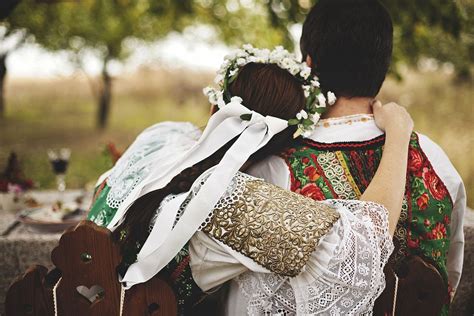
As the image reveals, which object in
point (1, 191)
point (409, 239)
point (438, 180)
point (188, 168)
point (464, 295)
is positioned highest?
point (188, 168)

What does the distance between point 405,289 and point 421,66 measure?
1133cm

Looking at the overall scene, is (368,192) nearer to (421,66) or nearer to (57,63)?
(57,63)

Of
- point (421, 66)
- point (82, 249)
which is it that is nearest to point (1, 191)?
point (82, 249)

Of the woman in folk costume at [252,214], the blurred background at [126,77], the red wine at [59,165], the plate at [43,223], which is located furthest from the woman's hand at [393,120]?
the blurred background at [126,77]

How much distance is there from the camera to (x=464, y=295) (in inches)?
108

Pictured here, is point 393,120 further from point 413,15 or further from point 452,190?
point 413,15

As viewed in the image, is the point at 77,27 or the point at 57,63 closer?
the point at 77,27

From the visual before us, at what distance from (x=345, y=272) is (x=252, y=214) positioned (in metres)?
0.30

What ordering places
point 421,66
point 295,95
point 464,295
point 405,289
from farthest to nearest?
point 421,66, point 464,295, point 295,95, point 405,289

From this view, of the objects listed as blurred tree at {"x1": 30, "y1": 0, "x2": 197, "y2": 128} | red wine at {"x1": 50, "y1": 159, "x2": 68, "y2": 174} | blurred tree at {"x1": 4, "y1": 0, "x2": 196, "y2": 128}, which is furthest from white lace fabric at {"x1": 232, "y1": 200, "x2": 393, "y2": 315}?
blurred tree at {"x1": 30, "y1": 0, "x2": 197, "y2": 128}

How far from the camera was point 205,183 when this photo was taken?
1.43m

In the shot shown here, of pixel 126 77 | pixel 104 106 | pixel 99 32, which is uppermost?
pixel 99 32

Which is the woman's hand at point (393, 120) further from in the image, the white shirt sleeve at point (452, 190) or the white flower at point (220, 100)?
the white flower at point (220, 100)

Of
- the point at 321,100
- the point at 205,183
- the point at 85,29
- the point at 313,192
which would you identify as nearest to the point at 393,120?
the point at 321,100
